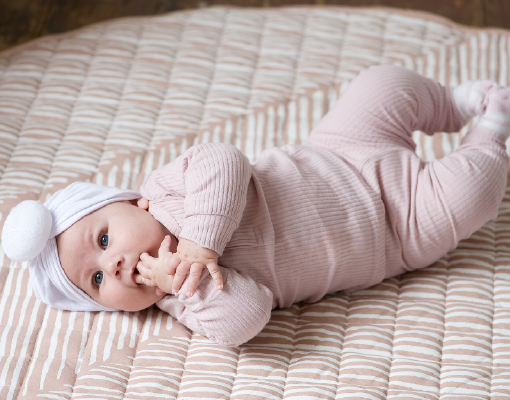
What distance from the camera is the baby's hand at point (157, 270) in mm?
989

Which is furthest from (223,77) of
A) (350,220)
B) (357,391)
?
(357,391)

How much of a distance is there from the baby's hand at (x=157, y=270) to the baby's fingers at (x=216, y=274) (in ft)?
0.23

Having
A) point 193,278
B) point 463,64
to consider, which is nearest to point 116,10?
point 463,64

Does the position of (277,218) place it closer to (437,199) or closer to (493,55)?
(437,199)

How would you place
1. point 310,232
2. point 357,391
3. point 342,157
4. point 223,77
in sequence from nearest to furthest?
point 357,391, point 310,232, point 342,157, point 223,77

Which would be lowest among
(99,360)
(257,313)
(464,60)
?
(99,360)

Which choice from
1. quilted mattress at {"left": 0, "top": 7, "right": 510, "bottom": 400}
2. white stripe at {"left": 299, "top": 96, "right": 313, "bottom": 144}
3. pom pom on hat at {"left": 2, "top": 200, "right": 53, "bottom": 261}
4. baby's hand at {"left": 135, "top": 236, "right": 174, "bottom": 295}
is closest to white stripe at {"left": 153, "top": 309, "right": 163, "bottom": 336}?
quilted mattress at {"left": 0, "top": 7, "right": 510, "bottom": 400}

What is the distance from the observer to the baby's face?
1013 mm

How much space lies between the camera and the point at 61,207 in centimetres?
107

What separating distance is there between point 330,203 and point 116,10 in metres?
1.25

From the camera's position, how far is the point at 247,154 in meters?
1.39

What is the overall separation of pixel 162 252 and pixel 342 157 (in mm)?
417

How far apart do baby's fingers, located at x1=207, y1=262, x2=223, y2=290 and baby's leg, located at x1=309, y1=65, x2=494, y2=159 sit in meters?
0.39

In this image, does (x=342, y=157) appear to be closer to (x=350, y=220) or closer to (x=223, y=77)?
(x=350, y=220)
